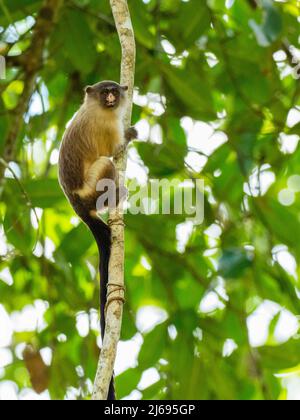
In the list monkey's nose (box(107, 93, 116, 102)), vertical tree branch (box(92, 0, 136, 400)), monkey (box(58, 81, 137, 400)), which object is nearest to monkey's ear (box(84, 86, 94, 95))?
monkey (box(58, 81, 137, 400))

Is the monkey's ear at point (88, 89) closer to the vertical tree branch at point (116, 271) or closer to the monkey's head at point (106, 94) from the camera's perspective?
the monkey's head at point (106, 94)

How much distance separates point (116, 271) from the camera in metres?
3.05

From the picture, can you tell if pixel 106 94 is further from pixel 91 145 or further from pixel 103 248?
pixel 103 248

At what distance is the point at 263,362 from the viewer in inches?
176

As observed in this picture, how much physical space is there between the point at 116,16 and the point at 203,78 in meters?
1.29

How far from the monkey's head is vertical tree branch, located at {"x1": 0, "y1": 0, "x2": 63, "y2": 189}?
1.43ft

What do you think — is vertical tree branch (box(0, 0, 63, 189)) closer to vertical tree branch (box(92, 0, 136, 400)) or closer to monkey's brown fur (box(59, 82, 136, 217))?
monkey's brown fur (box(59, 82, 136, 217))

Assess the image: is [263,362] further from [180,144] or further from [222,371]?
[180,144]

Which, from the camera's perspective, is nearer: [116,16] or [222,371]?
[116,16]

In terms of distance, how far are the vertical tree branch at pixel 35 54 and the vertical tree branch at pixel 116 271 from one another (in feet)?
2.62

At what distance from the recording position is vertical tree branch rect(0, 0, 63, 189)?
449 centimetres

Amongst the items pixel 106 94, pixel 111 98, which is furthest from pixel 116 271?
pixel 106 94

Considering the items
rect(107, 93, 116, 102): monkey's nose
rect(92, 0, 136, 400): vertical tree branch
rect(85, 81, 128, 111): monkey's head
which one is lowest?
rect(92, 0, 136, 400): vertical tree branch
